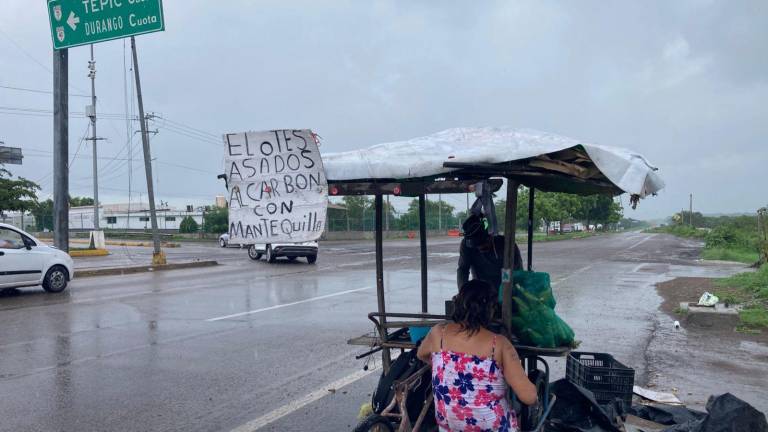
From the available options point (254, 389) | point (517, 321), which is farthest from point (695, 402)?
point (254, 389)

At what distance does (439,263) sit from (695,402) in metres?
17.9

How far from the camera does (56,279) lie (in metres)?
14.3

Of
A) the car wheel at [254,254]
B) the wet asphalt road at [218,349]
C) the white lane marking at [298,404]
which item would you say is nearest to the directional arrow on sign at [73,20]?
the wet asphalt road at [218,349]

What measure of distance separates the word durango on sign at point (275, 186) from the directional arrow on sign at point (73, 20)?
41.9 ft

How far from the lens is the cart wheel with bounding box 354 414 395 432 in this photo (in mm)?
3648

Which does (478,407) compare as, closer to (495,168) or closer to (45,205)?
(495,168)

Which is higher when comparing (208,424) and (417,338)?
(417,338)

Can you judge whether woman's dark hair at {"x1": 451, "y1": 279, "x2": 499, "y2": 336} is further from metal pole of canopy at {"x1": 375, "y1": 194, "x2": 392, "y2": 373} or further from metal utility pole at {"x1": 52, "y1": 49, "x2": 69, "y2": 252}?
metal utility pole at {"x1": 52, "y1": 49, "x2": 69, "y2": 252}

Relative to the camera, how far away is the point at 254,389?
615 centimetres

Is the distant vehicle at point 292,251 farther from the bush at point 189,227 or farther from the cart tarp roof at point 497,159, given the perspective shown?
the bush at point 189,227

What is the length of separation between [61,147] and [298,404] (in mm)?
15883

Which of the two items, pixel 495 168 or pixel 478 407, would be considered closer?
pixel 478 407

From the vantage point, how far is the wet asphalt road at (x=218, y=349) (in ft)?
17.9

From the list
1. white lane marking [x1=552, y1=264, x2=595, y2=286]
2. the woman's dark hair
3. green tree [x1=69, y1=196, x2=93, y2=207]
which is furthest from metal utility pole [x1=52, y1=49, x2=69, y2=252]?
green tree [x1=69, y1=196, x2=93, y2=207]
